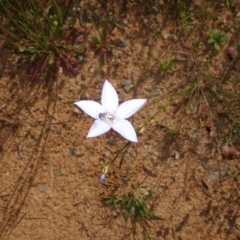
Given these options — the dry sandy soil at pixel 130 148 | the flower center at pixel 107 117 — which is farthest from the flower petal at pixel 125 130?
the dry sandy soil at pixel 130 148

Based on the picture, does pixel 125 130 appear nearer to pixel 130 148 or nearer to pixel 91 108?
pixel 91 108

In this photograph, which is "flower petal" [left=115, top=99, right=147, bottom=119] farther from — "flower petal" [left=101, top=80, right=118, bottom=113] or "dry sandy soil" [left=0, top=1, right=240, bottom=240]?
"dry sandy soil" [left=0, top=1, right=240, bottom=240]

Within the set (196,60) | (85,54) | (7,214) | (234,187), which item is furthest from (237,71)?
(7,214)

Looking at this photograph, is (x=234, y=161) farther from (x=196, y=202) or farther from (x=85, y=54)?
(x=85, y=54)

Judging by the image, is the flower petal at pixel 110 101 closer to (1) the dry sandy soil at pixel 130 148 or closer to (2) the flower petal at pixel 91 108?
(2) the flower petal at pixel 91 108

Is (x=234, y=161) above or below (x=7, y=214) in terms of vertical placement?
above

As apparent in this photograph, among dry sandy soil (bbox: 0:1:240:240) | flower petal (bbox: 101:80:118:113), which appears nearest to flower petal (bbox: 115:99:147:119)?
flower petal (bbox: 101:80:118:113)

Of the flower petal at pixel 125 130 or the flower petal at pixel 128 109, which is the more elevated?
the flower petal at pixel 128 109

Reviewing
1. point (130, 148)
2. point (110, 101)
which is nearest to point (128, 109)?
point (110, 101)
